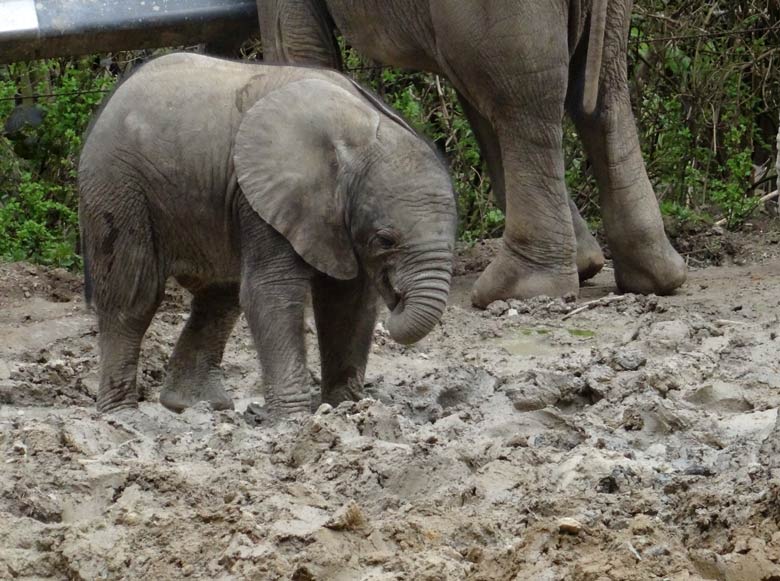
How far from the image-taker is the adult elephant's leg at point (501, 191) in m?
7.66

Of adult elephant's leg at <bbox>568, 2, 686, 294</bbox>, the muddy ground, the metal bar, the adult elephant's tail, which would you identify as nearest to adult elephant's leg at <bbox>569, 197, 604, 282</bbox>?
adult elephant's leg at <bbox>568, 2, 686, 294</bbox>

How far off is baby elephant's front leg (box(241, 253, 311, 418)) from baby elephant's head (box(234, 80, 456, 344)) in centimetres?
12

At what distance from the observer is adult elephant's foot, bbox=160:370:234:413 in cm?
578

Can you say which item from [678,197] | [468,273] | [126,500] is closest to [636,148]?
[468,273]

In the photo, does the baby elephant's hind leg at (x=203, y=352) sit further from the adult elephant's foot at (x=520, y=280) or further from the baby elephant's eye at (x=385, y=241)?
the adult elephant's foot at (x=520, y=280)

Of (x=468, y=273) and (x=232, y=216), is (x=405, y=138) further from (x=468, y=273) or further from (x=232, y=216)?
(x=468, y=273)

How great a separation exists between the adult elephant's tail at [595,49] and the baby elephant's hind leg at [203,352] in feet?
6.46

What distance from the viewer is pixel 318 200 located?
16.9 ft

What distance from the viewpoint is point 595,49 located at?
7000 mm

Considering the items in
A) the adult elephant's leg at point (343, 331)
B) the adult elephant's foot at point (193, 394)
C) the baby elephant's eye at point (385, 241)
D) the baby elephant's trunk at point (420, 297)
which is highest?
the baby elephant's eye at point (385, 241)

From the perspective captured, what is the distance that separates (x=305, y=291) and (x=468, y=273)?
9.77 ft

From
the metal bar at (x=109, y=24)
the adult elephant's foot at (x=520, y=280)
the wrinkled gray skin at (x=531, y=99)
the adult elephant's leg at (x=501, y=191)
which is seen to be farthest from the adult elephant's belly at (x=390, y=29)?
the adult elephant's foot at (x=520, y=280)

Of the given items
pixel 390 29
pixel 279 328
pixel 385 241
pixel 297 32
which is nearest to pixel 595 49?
pixel 390 29

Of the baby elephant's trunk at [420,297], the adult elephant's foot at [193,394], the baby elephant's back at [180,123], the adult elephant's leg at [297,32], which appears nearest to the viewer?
the baby elephant's trunk at [420,297]
